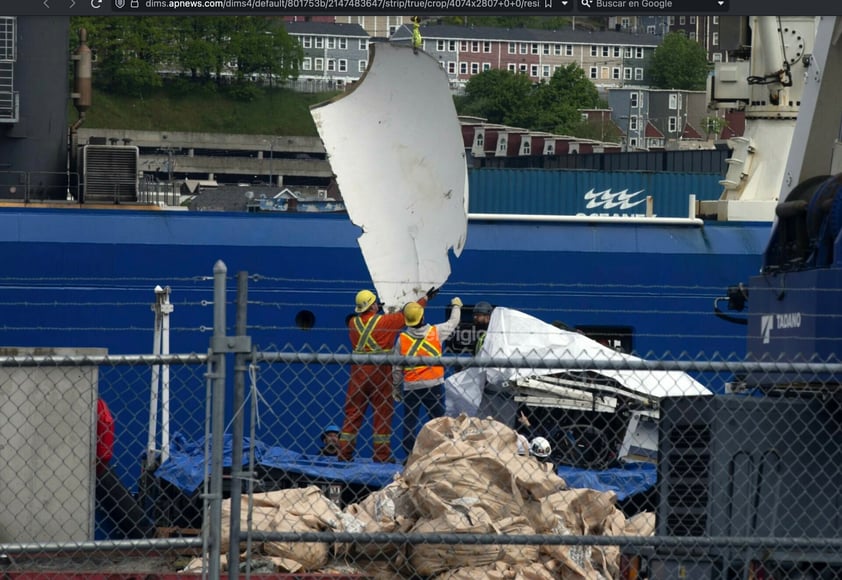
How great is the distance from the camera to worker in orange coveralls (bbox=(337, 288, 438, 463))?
1204cm

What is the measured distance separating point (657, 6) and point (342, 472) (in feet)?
13.6

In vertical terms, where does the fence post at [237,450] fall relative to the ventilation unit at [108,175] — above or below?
below

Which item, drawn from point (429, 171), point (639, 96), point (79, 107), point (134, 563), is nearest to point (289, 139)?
point (639, 96)

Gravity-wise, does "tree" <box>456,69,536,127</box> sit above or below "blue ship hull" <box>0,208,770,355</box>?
above

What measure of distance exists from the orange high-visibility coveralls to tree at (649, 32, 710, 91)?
345ft

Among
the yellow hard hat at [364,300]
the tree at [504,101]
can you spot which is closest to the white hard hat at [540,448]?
the yellow hard hat at [364,300]

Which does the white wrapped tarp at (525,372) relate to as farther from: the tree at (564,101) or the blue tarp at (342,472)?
the tree at (564,101)

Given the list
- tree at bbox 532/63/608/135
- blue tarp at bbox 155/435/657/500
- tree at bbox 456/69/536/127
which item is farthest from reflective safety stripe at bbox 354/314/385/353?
tree at bbox 456/69/536/127

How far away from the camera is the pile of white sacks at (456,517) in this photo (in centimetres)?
841

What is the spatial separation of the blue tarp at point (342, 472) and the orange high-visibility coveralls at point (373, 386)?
40 centimetres

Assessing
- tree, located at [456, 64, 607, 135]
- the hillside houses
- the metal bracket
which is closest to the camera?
the metal bracket

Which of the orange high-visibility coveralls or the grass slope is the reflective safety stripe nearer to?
the orange high-visibility coveralls

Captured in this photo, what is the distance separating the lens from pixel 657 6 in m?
11.1

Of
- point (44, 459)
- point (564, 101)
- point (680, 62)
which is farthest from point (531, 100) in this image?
point (44, 459)
